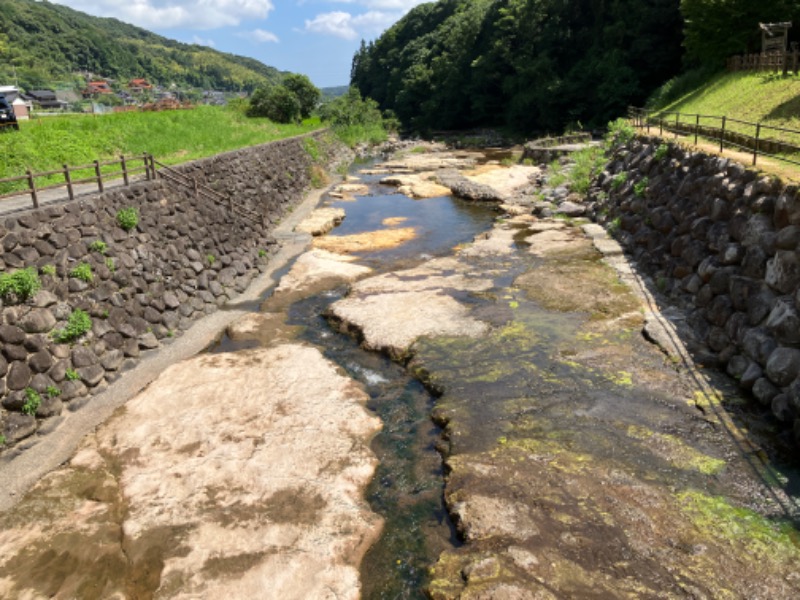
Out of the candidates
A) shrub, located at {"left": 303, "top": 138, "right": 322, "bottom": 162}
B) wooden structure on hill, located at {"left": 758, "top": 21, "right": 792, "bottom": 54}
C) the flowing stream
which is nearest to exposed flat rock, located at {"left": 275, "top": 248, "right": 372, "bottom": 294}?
the flowing stream

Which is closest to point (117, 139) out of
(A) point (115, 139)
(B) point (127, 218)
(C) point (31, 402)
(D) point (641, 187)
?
(A) point (115, 139)

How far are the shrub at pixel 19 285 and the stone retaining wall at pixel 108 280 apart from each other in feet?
0.51

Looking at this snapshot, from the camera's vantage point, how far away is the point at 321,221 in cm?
2828

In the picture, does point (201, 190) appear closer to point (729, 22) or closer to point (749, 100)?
point (749, 100)

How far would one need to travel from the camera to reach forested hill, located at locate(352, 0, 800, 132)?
35294 mm

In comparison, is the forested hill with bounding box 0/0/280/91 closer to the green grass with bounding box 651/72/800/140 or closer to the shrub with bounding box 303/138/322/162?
the shrub with bounding box 303/138/322/162

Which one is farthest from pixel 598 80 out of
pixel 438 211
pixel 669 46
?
pixel 438 211

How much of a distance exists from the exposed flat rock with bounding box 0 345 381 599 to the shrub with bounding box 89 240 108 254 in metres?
4.54

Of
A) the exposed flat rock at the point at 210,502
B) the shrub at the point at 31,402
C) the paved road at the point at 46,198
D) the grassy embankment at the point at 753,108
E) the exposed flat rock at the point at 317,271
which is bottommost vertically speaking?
the exposed flat rock at the point at 210,502

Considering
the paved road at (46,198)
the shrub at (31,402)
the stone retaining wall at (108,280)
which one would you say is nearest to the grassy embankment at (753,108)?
the stone retaining wall at (108,280)

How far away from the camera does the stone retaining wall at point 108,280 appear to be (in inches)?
445

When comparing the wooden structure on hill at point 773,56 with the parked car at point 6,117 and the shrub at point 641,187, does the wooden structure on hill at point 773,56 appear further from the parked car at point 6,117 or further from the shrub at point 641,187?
the parked car at point 6,117

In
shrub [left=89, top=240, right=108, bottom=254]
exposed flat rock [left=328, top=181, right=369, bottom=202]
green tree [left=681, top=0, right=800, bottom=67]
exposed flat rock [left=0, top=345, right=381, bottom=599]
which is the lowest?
exposed flat rock [left=0, top=345, right=381, bottom=599]

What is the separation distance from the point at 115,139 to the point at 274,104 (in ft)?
99.2
